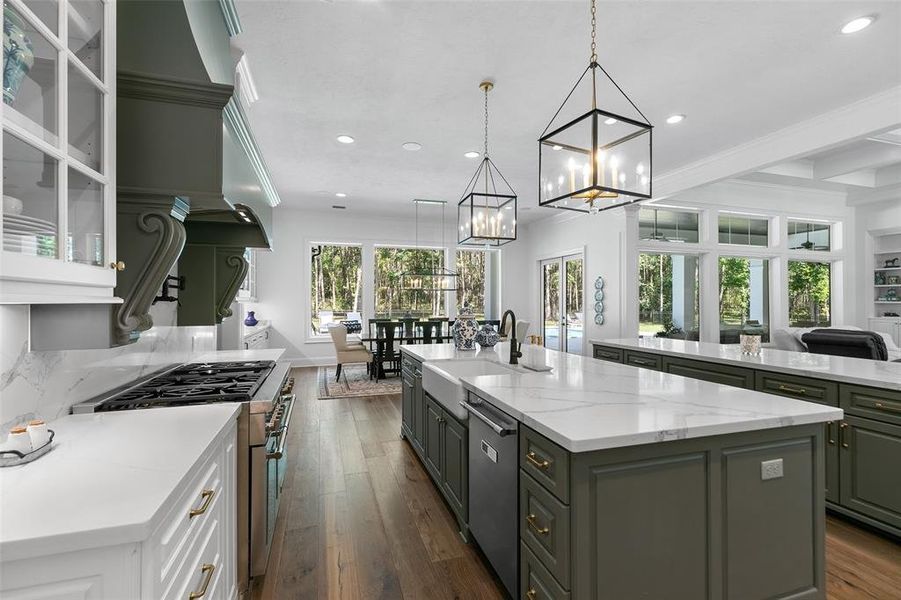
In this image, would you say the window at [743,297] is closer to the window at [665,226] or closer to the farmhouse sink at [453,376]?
the window at [665,226]

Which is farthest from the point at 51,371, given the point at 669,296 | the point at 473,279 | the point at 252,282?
the point at 473,279

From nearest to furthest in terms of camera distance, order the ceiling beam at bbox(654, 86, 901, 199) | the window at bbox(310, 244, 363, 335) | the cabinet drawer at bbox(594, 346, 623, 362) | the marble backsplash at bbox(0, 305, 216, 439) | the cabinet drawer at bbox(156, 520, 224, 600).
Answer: the cabinet drawer at bbox(156, 520, 224, 600)
the marble backsplash at bbox(0, 305, 216, 439)
the ceiling beam at bbox(654, 86, 901, 199)
the cabinet drawer at bbox(594, 346, 623, 362)
the window at bbox(310, 244, 363, 335)

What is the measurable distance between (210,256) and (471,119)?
8.50 feet

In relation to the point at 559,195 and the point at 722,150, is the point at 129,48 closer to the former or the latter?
the point at 559,195

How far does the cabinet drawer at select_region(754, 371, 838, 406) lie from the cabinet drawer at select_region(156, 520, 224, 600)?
3.17 metres

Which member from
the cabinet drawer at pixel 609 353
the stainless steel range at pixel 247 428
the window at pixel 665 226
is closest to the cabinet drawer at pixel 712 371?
the cabinet drawer at pixel 609 353

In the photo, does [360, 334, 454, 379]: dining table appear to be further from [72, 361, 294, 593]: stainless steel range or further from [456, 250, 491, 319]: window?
[72, 361, 294, 593]: stainless steel range

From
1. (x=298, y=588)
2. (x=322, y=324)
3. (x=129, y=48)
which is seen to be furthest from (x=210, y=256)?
(x=322, y=324)

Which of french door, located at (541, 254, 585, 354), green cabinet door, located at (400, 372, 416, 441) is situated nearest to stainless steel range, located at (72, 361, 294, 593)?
green cabinet door, located at (400, 372, 416, 441)

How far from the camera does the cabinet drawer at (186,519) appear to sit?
93 centimetres

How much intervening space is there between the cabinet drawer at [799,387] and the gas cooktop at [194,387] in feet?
10.3

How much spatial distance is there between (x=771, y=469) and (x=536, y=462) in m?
0.86

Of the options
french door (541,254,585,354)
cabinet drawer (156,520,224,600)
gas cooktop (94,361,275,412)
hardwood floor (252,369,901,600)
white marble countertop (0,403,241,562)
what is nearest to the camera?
white marble countertop (0,403,241,562)

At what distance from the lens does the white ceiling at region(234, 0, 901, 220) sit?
8.03 ft
